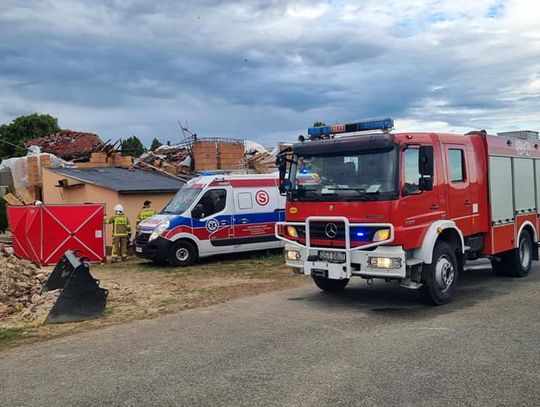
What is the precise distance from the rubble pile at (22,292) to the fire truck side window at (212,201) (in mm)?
4495

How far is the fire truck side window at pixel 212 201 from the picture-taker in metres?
15.6

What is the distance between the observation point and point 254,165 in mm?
25594

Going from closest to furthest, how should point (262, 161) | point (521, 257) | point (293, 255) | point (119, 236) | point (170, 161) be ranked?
1. point (293, 255)
2. point (521, 257)
3. point (119, 236)
4. point (262, 161)
5. point (170, 161)

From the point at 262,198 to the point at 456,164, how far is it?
8.02 metres

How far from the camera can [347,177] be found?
8617 millimetres

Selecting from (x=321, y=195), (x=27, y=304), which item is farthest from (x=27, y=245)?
(x=321, y=195)

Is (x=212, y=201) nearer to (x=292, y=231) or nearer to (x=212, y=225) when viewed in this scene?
(x=212, y=225)

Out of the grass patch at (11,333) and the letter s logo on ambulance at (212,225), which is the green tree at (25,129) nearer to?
the letter s logo on ambulance at (212,225)

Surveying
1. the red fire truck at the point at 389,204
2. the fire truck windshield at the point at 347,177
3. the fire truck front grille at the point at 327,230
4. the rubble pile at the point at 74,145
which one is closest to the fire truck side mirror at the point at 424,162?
the red fire truck at the point at 389,204

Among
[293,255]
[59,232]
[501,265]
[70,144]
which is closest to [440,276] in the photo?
[293,255]

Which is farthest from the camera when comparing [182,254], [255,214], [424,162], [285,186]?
[255,214]

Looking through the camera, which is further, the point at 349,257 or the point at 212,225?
the point at 212,225

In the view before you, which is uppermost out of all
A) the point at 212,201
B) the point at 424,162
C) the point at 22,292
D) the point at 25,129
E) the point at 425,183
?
the point at 25,129

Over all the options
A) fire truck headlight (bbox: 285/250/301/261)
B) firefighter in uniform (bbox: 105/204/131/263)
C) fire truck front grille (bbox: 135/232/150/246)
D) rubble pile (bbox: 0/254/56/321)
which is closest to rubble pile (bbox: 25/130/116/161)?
firefighter in uniform (bbox: 105/204/131/263)
